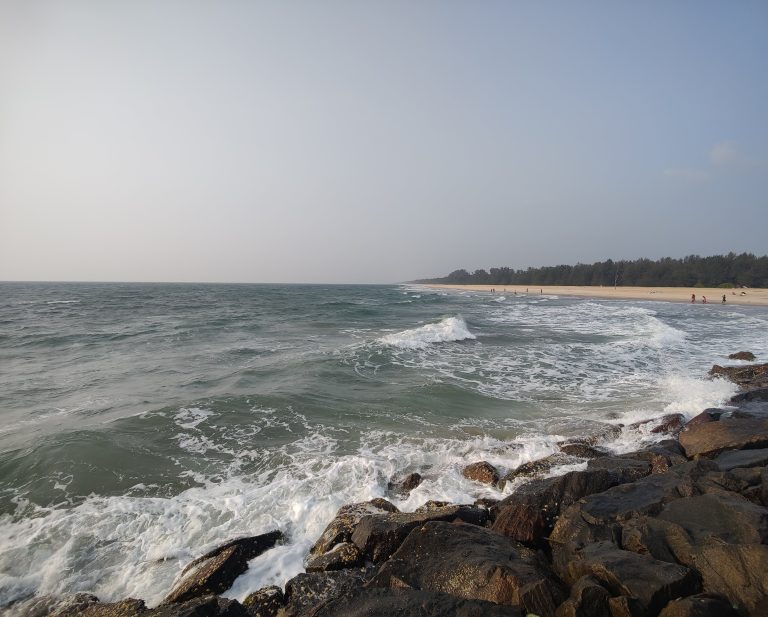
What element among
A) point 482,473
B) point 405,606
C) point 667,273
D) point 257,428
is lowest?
point 257,428

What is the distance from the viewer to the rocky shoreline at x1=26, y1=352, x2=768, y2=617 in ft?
9.63

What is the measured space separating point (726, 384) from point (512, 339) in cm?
1081

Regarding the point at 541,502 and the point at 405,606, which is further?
the point at 541,502

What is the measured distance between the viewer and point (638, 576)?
117 inches

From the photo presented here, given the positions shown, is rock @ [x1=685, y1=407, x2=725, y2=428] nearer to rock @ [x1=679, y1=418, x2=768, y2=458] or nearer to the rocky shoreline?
rock @ [x1=679, y1=418, x2=768, y2=458]

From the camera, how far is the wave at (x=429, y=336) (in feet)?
64.5

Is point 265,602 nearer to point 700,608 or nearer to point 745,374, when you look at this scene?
point 700,608

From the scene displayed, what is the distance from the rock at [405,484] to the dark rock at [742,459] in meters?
4.19

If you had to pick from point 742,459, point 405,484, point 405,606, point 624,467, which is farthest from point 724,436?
point 405,606

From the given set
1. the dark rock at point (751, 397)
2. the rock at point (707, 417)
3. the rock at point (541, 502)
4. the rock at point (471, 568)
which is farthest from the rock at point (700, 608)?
the dark rock at point (751, 397)

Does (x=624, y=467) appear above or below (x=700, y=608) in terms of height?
below

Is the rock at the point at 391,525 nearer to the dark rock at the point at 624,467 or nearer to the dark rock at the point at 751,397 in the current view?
the dark rock at the point at 624,467

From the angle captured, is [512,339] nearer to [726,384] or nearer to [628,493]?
[726,384]

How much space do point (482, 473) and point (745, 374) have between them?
38.5 feet
